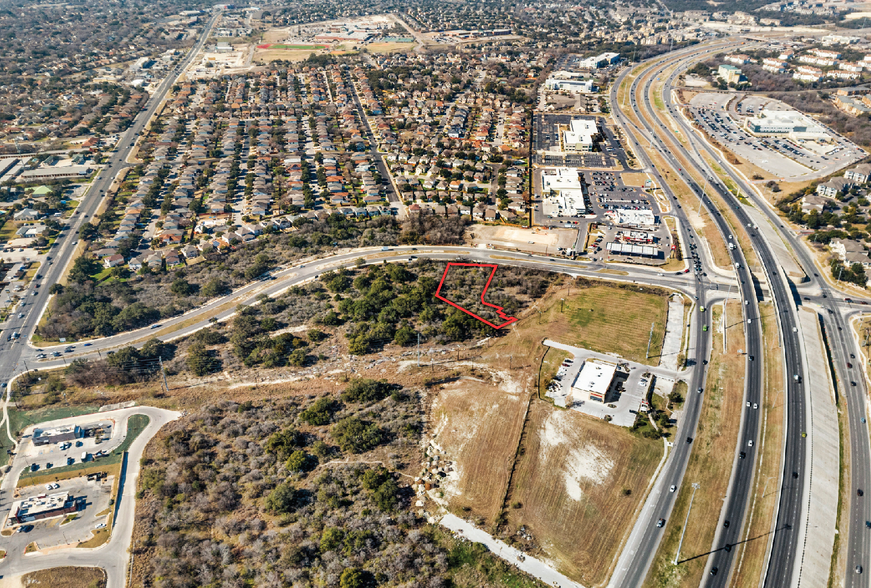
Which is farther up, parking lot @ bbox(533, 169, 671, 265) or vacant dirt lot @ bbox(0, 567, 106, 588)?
parking lot @ bbox(533, 169, 671, 265)

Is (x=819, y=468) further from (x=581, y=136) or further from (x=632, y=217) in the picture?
(x=581, y=136)

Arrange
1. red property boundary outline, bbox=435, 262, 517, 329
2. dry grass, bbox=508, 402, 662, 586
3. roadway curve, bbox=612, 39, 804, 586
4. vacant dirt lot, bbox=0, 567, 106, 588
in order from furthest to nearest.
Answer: red property boundary outline, bbox=435, 262, 517, 329
dry grass, bbox=508, 402, 662, 586
roadway curve, bbox=612, 39, 804, 586
vacant dirt lot, bbox=0, 567, 106, 588

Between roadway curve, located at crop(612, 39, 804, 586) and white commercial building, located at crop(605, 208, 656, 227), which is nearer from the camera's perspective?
roadway curve, located at crop(612, 39, 804, 586)

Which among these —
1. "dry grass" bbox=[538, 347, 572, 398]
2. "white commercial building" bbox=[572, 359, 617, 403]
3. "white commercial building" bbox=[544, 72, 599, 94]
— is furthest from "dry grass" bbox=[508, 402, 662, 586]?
"white commercial building" bbox=[544, 72, 599, 94]

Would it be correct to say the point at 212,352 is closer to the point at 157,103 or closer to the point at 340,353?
the point at 340,353

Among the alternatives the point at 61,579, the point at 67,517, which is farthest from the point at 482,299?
the point at 61,579

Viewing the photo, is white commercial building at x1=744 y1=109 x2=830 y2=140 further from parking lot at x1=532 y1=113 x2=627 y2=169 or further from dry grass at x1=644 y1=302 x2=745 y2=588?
dry grass at x1=644 y1=302 x2=745 y2=588

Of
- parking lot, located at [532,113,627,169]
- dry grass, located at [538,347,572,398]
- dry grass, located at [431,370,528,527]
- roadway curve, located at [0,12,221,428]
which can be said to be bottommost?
roadway curve, located at [0,12,221,428]

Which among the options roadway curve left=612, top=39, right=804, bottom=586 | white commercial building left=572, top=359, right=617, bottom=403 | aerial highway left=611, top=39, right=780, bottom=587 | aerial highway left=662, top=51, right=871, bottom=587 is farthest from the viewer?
white commercial building left=572, top=359, right=617, bottom=403

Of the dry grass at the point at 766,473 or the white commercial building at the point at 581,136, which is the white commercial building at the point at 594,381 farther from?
the white commercial building at the point at 581,136
